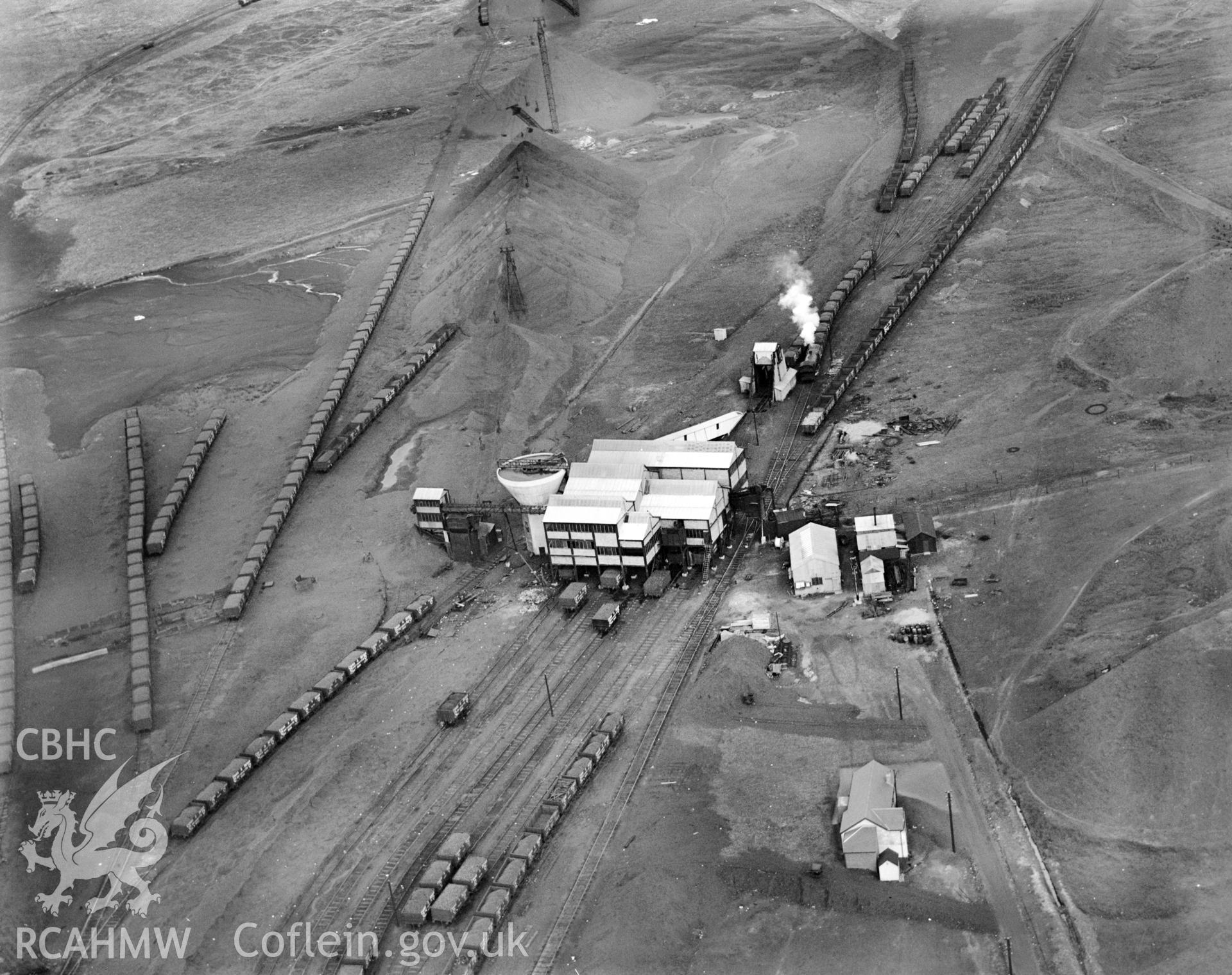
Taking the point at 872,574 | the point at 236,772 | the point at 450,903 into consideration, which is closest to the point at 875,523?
the point at 872,574

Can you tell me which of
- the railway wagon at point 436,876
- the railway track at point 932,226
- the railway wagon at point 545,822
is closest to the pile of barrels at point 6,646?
the railway wagon at point 436,876

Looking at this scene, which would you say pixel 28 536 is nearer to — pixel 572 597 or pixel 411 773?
pixel 572 597

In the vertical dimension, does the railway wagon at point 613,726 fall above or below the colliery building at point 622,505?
below

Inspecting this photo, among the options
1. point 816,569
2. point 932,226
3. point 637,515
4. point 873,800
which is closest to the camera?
point 873,800

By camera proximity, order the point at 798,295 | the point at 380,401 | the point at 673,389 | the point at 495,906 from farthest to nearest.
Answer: the point at 798,295
the point at 380,401
the point at 673,389
the point at 495,906

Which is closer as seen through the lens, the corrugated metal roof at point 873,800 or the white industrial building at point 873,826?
the white industrial building at point 873,826

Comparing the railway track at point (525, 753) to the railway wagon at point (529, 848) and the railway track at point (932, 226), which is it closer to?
the railway wagon at point (529, 848)

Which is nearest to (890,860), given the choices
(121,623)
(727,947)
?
(727,947)
